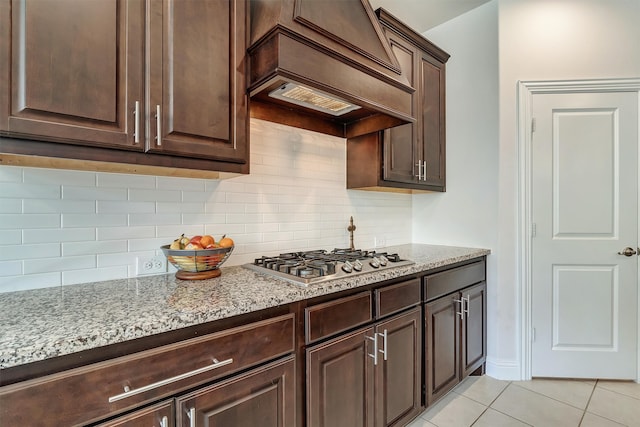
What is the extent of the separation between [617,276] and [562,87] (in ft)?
4.86

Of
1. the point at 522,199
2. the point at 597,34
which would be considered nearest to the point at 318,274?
the point at 522,199

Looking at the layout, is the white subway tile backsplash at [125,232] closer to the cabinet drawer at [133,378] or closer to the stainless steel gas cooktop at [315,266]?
the stainless steel gas cooktop at [315,266]

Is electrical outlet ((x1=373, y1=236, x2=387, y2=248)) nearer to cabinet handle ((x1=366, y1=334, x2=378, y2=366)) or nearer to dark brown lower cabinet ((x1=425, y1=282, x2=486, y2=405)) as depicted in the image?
dark brown lower cabinet ((x1=425, y1=282, x2=486, y2=405))

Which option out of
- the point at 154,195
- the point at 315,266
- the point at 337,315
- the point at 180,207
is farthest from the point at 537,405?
the point at 154,195

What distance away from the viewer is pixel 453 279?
2215mm

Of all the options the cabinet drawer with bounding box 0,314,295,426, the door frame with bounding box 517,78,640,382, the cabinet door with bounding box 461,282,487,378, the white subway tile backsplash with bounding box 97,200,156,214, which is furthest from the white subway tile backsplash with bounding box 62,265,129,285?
the door frame with bounding box 517,78,640,382

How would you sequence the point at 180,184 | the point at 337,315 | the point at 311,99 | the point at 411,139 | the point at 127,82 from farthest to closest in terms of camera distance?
the point at 411,139 < the point at 311,99 < the point at 180,184 < the point at 337,315 < the point at 127,82

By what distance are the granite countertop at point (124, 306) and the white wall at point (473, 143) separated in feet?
4.82

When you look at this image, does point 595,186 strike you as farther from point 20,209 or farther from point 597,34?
point 20,209

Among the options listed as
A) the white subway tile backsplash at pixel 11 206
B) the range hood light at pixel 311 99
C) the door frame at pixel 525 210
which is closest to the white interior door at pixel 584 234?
the door frame at pixel 525 210

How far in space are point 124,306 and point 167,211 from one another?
66 cm

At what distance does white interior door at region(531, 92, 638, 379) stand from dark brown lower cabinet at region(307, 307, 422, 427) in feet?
4.33

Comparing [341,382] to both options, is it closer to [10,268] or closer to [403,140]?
[10,268]

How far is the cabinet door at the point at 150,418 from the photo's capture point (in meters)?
0.90
